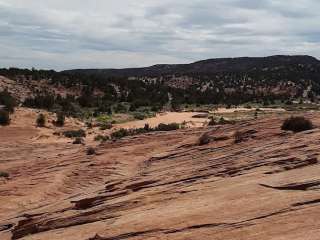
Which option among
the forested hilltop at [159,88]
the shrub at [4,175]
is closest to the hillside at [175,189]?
the shrub at [4,175]

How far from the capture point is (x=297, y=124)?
76.5 feet

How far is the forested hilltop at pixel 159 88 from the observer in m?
76.6

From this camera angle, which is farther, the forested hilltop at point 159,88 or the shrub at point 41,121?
the forested hilltop at point 159,88

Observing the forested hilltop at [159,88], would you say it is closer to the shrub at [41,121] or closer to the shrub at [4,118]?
the shrub at [41,121]

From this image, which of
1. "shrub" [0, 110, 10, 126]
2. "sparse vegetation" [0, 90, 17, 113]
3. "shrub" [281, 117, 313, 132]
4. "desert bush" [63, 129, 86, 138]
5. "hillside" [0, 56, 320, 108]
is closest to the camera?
"shrub" [281, 117, 313, 132]

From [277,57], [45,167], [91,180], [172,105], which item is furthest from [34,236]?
[277,57]

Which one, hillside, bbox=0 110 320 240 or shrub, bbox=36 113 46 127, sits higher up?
hillside, bbox=0 110 320 240

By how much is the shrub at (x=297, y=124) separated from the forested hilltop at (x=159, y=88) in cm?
4335

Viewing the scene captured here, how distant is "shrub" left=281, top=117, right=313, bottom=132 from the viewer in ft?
75.6

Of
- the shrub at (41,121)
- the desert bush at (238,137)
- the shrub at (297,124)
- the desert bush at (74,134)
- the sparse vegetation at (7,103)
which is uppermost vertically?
the shrub at (297,124)

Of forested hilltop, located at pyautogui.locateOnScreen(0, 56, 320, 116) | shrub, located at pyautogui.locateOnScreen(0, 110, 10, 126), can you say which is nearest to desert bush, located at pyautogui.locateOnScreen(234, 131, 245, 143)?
shrub, located at pyautogui.locateOnScreen(0, 110, 10, 126)

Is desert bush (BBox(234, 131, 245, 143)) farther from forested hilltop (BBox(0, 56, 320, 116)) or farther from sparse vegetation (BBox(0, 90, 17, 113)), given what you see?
forested hilltop (BBox(0, 56, 320, 116))

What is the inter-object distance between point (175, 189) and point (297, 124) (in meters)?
8.82

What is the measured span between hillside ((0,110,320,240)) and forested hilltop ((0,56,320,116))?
38.8 m
